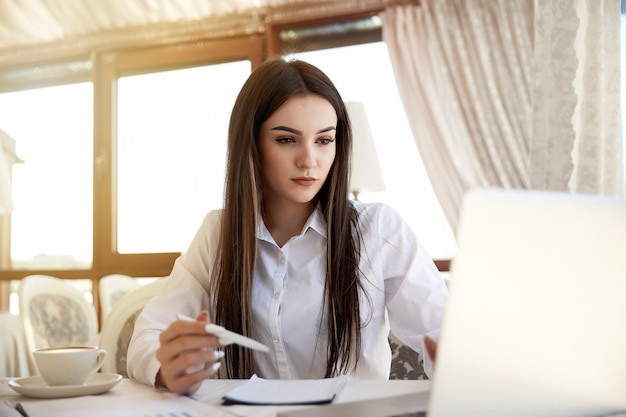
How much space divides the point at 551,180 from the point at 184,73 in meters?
2.59

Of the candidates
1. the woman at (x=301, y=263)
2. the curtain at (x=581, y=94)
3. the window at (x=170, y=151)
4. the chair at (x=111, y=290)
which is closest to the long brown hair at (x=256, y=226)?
the woman at (x=301, y=263)

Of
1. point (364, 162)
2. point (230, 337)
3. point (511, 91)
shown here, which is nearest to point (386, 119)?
point (511, 91)

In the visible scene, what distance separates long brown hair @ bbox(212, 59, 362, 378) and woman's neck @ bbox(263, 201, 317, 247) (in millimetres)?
55

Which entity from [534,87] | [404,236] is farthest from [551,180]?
[404,236]

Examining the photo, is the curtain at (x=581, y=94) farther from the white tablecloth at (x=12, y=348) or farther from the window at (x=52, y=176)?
the window at (x=52, y=176)

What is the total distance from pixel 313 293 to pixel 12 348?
1743 mm

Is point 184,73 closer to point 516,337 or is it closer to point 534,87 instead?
point 534,87

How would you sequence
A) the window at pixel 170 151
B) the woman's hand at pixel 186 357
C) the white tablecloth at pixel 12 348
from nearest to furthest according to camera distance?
1. the woman's hand at pixel 186 357
2. the white tablecloth at pixel 12 348
3. the window at pixel 170 151

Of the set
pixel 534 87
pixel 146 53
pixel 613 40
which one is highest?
pixel 146 53

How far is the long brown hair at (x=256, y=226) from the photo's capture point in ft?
5.01

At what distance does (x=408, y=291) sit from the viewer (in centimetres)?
153

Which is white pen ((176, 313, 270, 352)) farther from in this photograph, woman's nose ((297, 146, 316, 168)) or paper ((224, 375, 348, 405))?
woman's nose ((297, 146, 316, 168))

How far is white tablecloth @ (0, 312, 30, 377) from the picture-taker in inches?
100

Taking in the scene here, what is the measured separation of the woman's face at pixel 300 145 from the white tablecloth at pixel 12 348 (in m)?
1.50
